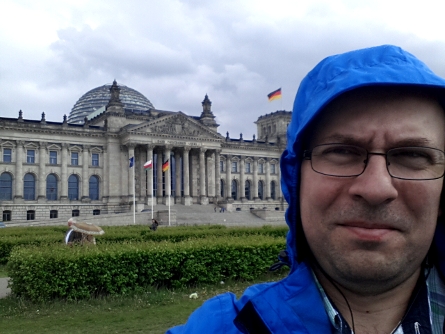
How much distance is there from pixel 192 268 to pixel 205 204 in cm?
5076

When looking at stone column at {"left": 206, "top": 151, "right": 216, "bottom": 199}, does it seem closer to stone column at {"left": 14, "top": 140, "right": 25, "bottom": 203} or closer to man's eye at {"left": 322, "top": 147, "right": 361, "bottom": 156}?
stone column at {"left": 14, "top": 140, "right": 25, "bottom": 203}

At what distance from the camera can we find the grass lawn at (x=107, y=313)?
866 cm

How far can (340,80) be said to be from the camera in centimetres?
150

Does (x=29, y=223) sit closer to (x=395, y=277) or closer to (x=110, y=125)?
A: (x=110, y=125)

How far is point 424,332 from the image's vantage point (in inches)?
62.8

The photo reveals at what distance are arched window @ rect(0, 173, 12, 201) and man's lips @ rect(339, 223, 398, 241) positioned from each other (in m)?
58.3

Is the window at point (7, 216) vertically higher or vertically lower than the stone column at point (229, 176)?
lower

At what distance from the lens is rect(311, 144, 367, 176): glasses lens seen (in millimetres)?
1579

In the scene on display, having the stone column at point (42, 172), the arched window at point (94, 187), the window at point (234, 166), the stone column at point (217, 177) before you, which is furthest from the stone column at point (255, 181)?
the stone column at point (42, 172)

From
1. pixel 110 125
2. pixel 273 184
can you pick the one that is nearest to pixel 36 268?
pixel 110 125

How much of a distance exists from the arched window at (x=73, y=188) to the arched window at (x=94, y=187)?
1.83m

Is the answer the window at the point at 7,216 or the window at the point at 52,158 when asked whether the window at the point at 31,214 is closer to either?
the window at the point at 7,216

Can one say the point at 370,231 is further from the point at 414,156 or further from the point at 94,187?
the point at 94,187

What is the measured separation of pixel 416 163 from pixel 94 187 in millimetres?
60063
